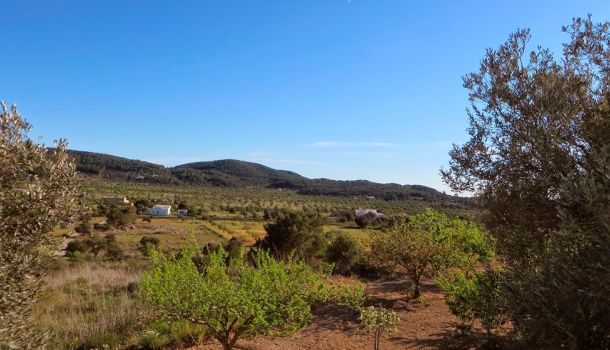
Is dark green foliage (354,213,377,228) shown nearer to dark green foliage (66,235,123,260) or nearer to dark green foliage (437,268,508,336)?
dark green foliage (66,235,123,260)

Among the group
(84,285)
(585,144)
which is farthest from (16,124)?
(84,285)

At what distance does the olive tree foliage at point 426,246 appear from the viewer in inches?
643

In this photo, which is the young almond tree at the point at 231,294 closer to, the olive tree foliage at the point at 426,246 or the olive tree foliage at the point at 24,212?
the olive tree foliage at the point at 24,212

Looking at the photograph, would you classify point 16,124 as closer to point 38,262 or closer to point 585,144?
point 38,262

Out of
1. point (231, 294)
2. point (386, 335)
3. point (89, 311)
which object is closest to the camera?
point (231, 294)

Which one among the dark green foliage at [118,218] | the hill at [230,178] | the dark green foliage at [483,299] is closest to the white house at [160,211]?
the dark green foliage at [118,218]

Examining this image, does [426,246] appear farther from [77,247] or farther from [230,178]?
[230,178]

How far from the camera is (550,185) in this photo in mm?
6930

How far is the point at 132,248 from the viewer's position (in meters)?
37.9

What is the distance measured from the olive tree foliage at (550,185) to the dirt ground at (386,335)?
528 cm

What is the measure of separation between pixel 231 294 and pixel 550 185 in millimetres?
5749

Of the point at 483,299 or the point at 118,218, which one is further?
the point at 118,218

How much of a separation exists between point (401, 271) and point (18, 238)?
2023 cm

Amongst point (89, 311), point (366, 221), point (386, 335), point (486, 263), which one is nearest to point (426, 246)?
point (386, 335)
